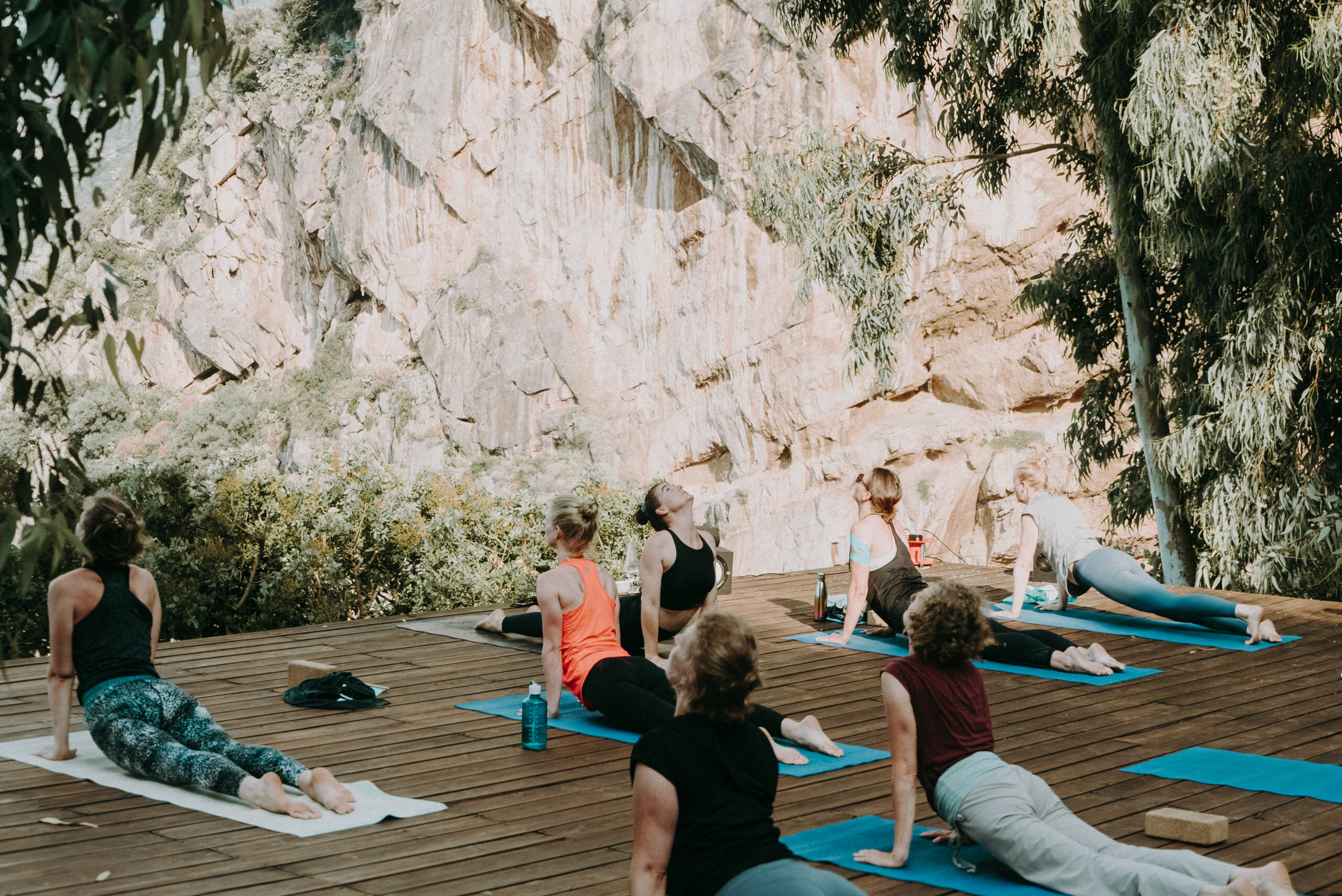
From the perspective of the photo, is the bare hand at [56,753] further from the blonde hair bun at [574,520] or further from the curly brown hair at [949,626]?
the curly brown hair at [949,626]

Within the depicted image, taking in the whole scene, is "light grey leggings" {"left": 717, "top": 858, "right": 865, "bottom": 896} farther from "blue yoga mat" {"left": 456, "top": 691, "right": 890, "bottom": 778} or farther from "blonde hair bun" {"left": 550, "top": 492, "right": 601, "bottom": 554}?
"blonde hair bun" {"left": 550, "top": 492, "right": 601, "bottom": 554}

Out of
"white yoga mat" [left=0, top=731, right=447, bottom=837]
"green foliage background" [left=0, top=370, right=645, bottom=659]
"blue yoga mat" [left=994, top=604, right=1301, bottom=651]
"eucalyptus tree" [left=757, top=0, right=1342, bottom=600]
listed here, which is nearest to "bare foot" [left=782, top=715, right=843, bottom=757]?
"white yoga mat" [left=0, top=731, right=447, bottom=837]

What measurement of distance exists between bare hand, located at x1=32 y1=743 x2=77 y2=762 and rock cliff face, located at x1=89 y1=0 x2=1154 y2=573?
14.2 meters

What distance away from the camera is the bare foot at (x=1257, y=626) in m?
6.75

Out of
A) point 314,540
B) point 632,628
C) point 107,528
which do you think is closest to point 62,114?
point 107,528

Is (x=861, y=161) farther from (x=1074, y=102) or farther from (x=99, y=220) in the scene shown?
(x=99, y=220)

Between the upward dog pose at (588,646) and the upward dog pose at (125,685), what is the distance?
1156 millimetres

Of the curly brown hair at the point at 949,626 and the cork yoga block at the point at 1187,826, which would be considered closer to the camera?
the curly brown hair at the point at 949,626

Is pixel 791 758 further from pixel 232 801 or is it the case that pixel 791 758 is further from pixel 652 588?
pixel 232 801

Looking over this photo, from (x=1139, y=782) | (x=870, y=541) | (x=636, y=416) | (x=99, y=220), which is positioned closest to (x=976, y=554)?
(x=636, y=416)

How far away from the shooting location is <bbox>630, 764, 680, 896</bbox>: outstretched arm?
98.5 inches

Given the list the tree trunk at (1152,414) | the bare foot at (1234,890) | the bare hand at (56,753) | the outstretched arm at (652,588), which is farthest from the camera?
the tree trunk at (1152,414)

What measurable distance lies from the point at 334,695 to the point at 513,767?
1.34 metres

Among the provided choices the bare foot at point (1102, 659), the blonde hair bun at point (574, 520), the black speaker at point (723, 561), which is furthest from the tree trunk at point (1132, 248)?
the blonde hair bun at point (574, 520)
